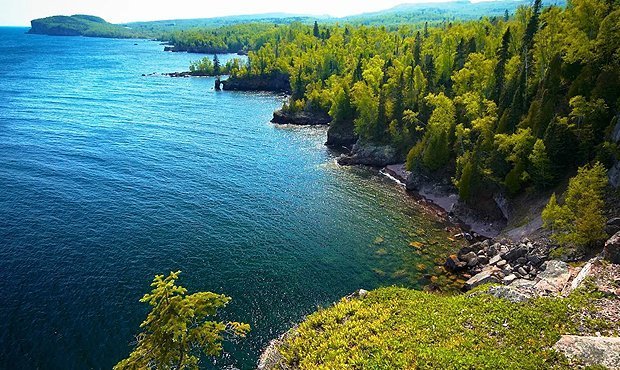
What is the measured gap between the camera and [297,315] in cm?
4844

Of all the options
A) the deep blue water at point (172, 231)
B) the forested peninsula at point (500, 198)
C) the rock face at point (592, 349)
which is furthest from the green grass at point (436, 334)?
the deep blue water at point (172, 231)

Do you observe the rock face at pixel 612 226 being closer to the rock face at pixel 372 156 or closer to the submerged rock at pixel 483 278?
the submerged rock at pixel 483 278

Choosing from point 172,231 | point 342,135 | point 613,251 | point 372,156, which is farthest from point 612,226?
point 342,135

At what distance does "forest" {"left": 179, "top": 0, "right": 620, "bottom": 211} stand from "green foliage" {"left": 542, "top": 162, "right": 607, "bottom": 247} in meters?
5.94

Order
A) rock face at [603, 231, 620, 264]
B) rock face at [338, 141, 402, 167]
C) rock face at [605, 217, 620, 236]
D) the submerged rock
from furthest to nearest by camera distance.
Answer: rock face at [338, 141, 402, 167] → the submerged rock → rock face at [605, 217, 620, 236] → rock face at [603, 231, 620, 264]

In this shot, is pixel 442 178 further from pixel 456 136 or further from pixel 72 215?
pixel 72 215

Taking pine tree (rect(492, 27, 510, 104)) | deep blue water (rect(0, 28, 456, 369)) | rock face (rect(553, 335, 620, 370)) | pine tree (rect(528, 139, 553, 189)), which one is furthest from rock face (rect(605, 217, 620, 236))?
pine tree (rect(492, 27, 510, 104))

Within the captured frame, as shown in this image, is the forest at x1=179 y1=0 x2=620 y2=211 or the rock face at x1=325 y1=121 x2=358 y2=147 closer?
the forest at x1=179 y1=0 x2=620 y2=211

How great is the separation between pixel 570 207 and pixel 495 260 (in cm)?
1182

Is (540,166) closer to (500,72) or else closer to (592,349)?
(500,72)

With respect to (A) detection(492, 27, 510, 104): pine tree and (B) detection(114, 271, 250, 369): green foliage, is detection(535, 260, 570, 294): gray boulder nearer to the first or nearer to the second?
(B) detection(114, 271, 250, 369): green foliage

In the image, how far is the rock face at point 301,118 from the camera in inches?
5699

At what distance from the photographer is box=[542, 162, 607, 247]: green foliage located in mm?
48594

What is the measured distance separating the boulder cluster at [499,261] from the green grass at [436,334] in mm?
14731
